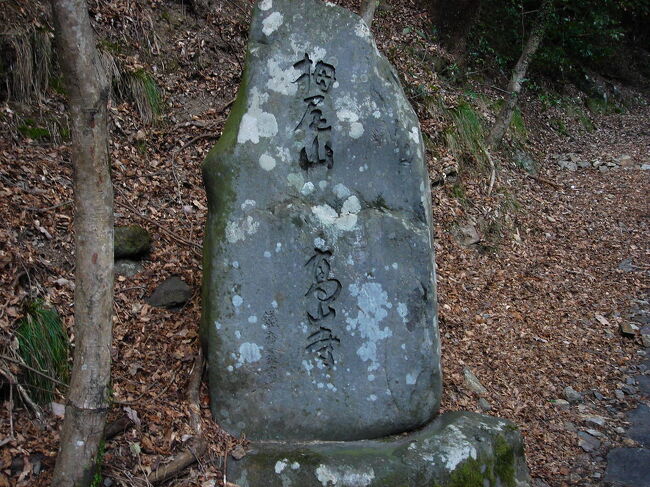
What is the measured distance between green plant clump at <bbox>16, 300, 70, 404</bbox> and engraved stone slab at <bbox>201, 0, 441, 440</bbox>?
3.22 ft

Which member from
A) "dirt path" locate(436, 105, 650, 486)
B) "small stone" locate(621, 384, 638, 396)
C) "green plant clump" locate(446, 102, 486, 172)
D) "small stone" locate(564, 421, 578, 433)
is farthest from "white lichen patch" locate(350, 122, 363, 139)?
"green plant clump" locate(446, 102, 486, 172)

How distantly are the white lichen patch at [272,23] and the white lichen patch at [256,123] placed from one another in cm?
45

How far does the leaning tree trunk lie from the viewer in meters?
2.64

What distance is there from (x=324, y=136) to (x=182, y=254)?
77.6 inches

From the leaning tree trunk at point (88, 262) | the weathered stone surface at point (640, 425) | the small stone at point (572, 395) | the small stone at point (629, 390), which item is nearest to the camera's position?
the leaning tree trunk at point (88, 262)

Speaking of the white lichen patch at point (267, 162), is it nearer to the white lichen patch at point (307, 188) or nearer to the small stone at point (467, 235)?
the white lichen patch at point (307, 188)

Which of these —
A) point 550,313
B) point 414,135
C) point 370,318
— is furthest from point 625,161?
point 370,318

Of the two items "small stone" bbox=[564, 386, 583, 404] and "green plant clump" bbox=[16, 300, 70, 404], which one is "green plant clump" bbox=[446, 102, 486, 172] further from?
"green plant clump" bbox=[16, 300, 70, 404]

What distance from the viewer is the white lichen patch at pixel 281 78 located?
394 cm

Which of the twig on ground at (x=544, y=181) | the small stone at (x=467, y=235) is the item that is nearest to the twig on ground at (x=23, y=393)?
the small stone at (x=467, y=235)

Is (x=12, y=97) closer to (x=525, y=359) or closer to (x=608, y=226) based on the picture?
(x=525, y=359)

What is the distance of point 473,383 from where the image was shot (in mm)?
5297

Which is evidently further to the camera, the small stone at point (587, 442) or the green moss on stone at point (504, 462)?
the small stone at point (587, 442)

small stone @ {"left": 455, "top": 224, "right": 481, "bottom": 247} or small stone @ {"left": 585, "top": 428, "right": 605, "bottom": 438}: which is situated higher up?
small stone @ {"left": 455, "top": 224, "right": 481, "bottom": 247}
